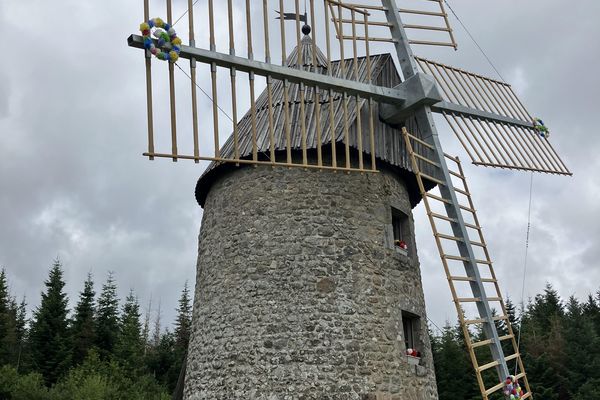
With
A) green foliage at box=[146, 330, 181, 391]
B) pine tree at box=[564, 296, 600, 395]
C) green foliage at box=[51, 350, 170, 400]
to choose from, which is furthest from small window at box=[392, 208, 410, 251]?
green foliage at box=[146, 330, 181, 391]

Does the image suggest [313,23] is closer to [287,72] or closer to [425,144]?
[287,72]

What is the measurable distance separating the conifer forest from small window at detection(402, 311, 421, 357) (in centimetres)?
1184

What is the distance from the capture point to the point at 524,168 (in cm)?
1127

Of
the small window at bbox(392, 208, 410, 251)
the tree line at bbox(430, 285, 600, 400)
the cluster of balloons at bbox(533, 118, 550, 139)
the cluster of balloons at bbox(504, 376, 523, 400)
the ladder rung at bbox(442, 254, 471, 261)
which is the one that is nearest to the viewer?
the cluster of balloons at bbox(504, 376, 523, 400)

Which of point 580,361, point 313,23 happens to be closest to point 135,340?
point 580,361

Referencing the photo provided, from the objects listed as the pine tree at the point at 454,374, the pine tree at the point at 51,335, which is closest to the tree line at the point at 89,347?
the pine tree at the point at 51,335

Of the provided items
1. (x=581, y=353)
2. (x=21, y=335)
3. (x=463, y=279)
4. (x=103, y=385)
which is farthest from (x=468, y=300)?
(x=21, y=335)

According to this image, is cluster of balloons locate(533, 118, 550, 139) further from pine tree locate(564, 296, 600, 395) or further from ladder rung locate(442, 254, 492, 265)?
pine tree locate(564, 296, 600, 395)

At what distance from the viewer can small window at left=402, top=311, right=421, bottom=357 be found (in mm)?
9984

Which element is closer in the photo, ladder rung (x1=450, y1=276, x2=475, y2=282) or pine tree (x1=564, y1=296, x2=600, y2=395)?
ladder rung (x1=450, y1=276, x2=475, y2=282)

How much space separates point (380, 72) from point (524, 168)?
2910 millimetres

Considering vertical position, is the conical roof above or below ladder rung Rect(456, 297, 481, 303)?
above

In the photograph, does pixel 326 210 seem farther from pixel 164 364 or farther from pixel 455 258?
pixel 164 364

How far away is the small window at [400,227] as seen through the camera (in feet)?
34.7
